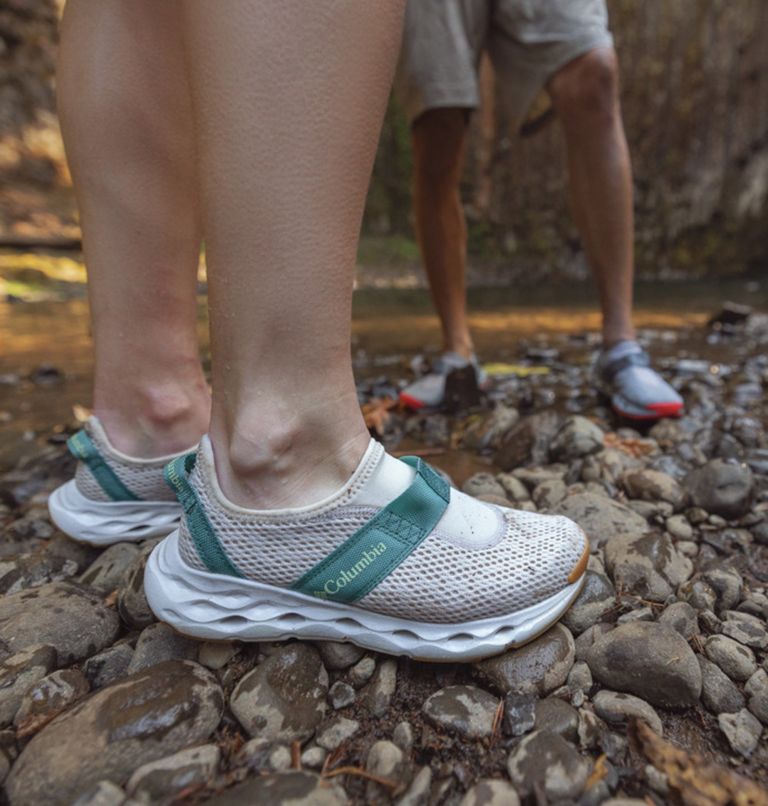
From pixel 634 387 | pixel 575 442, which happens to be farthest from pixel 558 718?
pixel 634 387

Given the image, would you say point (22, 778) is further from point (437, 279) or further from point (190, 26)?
point (437, 279)

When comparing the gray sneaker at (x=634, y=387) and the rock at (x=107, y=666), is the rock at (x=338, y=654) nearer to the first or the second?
the rock at (x=107, y=666)

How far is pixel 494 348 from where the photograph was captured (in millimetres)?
3592

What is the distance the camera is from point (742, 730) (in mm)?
677

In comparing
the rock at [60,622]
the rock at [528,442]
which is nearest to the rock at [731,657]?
the rock at [528,442]

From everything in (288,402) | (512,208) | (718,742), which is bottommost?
(512,208)

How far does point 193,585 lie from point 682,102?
19341mm

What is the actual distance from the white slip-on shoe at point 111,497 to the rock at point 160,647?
301 mm

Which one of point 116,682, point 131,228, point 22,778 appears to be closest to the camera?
point 22,778

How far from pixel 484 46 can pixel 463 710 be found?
96.1 inches

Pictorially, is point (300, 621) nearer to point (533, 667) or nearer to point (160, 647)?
point (160, 647)

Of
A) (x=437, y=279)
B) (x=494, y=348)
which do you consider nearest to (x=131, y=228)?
(x=437, y=279)

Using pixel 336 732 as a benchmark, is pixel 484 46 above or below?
above

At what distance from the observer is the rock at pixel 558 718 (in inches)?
26.5
